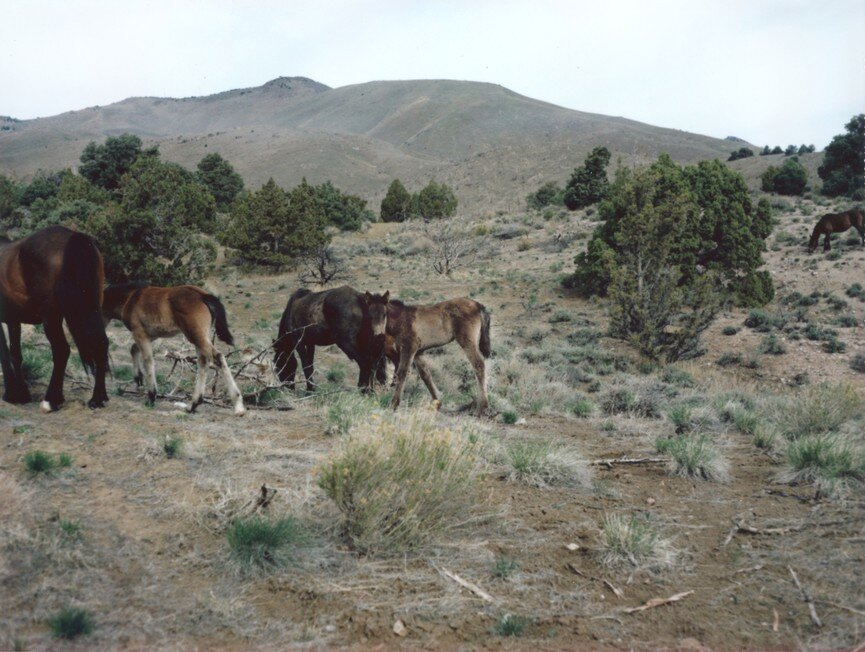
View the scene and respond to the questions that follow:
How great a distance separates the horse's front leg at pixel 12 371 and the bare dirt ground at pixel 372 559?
443 mm

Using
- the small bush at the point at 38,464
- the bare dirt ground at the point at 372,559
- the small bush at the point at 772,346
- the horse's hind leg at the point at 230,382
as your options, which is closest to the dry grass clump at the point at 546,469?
the bare dirt ground at the point at 372,559

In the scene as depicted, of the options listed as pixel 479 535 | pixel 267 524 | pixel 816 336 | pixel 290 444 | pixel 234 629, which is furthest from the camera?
pixel 816 336

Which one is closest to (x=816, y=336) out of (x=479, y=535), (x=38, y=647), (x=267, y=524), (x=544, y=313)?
(x=544, y=313)

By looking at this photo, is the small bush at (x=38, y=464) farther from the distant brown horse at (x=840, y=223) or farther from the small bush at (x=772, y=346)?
the distant brown horse at (x=840, y=223)

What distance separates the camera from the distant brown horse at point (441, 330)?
9602 mm

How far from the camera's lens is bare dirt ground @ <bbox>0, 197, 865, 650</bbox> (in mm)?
3600

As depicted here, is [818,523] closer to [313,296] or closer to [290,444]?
[290,444]

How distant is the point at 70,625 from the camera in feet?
10.5

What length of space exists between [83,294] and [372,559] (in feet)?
15.7

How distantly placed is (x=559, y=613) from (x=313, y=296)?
8.41 m

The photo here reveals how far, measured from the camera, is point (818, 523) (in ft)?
17.5

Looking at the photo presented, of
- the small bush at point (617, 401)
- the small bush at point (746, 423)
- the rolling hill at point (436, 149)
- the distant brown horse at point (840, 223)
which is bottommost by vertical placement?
the small bush at point (617, 401)

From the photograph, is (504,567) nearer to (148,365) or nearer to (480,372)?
(480,372)

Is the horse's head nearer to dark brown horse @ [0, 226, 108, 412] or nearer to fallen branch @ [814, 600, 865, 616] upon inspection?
dark brown horse @ [0, 226, 108, 412]
